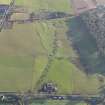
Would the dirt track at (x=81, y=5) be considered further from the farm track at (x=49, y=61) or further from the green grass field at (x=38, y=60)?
the farm track at (x=49, y=61)

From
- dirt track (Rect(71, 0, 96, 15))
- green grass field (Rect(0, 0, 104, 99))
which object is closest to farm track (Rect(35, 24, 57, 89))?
green grass field (Rect(0, 0, 104, 99))

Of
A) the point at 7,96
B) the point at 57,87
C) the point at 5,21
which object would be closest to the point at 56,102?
the point at 57,87

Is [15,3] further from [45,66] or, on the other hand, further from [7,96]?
[7,96]

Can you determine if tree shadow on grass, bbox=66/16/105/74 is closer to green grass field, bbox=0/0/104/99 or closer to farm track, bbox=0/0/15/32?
green grass field, bbox=0/0/104/99

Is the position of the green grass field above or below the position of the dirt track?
below

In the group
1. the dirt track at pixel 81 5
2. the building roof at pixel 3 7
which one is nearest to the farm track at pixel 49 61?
the dirt track at pixel 81 5

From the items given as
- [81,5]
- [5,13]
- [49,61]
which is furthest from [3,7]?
[49,61]

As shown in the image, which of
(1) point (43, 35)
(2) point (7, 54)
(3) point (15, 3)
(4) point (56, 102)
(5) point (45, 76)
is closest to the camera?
(4) point (56, 102)

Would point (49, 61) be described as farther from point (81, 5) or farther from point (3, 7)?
point (81, 5)

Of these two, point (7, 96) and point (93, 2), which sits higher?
point (93, 2)
